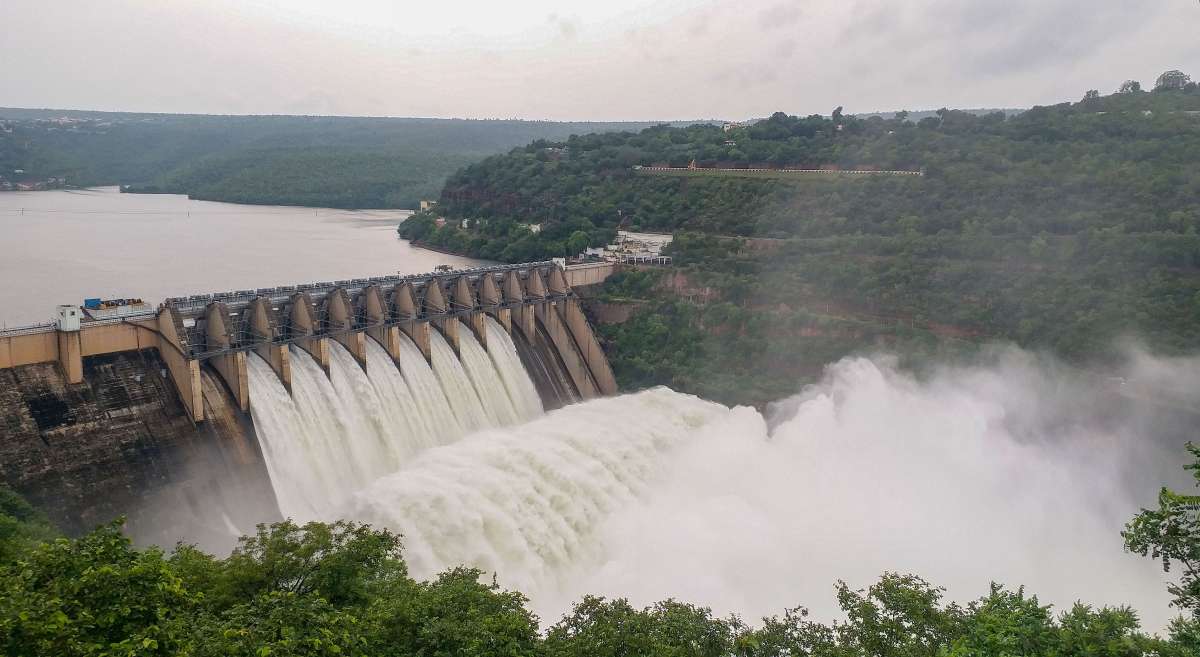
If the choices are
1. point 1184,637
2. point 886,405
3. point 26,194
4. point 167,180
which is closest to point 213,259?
point 886,405

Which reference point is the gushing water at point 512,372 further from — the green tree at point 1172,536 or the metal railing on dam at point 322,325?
the green tree at point 1172,536

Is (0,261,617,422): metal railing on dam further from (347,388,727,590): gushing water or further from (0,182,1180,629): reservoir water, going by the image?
(347,388,727,590): gushing water

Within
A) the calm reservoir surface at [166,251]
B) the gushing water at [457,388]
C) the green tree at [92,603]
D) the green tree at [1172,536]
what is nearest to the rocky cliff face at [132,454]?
the gushing water at [457,388]

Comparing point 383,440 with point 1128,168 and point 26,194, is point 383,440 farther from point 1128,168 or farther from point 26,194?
point 26,194

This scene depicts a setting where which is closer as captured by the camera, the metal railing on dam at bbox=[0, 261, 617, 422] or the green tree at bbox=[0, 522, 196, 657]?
the green tree at bbox=[0, 522, 196, 657]

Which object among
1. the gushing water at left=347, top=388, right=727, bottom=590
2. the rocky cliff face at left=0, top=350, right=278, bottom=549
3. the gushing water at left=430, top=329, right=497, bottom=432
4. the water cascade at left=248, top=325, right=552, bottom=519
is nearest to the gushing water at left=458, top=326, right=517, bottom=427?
the water cascade at left=248, top=325, right=552, bottom=519
